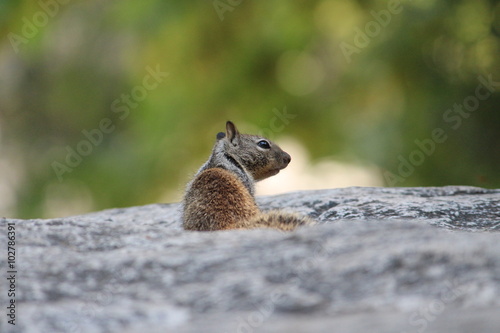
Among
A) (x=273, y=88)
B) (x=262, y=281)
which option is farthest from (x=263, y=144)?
(x=262, y=281)

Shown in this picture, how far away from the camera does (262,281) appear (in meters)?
3.18

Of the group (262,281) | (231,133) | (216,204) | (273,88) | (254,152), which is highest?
(273,88)

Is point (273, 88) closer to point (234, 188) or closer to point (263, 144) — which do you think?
point (263, 144)

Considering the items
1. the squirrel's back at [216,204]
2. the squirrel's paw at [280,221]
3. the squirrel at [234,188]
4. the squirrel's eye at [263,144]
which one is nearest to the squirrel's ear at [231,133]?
the squirrel at [234,188]

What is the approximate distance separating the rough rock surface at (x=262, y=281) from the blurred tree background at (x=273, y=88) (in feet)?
17.5

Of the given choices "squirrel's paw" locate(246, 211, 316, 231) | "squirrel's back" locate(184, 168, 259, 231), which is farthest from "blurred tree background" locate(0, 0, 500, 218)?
"squirrel's paw" locate(246, 211, 316, 231)

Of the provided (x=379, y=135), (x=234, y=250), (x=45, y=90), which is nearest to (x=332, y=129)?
(x=379, y=135)

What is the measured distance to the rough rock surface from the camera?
2.81 m

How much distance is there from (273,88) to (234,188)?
14.3 ft

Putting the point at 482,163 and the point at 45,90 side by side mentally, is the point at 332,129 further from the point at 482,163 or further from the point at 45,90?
the point at 45,90

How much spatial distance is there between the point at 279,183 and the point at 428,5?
3628 millimetres

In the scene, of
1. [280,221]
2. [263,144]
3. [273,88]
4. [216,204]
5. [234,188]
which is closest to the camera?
[280,221]

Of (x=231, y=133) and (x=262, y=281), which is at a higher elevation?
(x=231, y=133)

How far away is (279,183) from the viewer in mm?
11297
